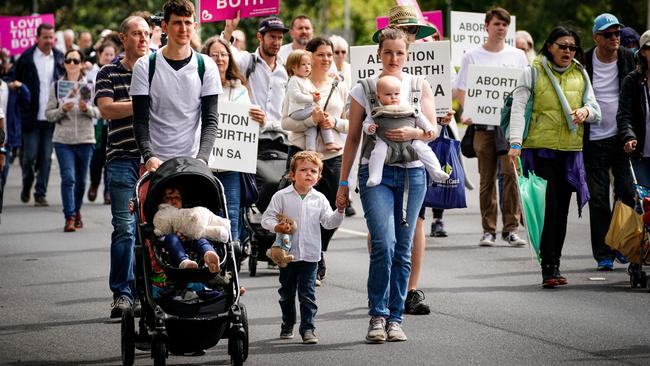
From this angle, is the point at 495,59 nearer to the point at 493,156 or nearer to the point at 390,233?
the point at 493,156

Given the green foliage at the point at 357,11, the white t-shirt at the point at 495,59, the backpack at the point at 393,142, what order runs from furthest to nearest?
1. the green foliage at the point at 357,11
2. the white t-shirt at the point at 495,59
3. the backpack at the point at 393,142

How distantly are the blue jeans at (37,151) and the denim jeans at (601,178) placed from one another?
30.0 ft

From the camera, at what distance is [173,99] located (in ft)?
30.3

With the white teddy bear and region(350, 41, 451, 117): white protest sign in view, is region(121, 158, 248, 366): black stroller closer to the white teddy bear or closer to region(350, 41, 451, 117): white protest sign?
the white teddy bear

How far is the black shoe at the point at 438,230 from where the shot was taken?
15455 millimetres

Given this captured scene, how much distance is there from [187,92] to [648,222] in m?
3.70

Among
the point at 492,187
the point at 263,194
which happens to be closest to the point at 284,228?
the point at 263,194

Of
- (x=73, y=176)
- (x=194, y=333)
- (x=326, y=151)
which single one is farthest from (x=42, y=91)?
(x=194, y=333)

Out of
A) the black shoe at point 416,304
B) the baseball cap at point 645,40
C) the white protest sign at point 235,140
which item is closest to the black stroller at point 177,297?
the black shoe at point 416,304

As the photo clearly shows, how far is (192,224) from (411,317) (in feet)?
8.66

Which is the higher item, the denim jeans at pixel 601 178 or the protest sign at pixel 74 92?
the protest sign at pixel 74 92

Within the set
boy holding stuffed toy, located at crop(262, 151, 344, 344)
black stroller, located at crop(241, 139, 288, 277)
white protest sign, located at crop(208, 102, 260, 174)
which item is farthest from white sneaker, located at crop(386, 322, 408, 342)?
black stroller, located at crop(241, 139, 288, 277)

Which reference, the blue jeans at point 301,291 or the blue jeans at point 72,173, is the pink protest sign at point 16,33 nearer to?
the blue jeans at point 72,173

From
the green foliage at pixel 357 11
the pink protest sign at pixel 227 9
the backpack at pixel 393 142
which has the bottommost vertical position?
Result: the backpack at pixel 393 142
